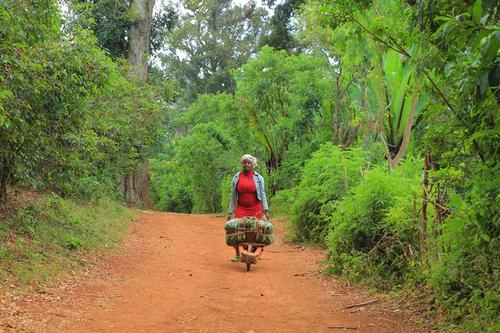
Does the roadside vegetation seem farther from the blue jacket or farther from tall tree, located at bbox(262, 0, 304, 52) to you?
tall tree, located at bbox(262, 0, 304, 52)

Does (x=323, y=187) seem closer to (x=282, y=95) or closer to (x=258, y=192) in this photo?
(x=258, y=192)

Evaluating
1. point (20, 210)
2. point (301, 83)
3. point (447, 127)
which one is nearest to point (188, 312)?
point (447, 127)

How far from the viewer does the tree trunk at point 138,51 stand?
2391cm

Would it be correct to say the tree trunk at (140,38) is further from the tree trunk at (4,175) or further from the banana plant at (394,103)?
the tree trunk at (4,175)

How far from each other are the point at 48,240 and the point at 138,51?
16513 mm

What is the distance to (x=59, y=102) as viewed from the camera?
873cm

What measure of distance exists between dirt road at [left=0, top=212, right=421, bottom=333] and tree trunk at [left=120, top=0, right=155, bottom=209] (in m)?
15.1

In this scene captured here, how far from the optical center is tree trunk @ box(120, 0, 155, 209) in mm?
23906

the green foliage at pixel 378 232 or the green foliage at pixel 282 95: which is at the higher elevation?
the green foliage at pixel 282 95

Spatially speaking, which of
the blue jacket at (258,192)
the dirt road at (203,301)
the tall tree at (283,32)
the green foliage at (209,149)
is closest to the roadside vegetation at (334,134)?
the green foliage at (209,149)

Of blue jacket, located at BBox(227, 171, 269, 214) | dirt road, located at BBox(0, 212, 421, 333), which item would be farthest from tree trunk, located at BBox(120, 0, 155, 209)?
dirt road, located at BBox(0, 212, 421, 333)

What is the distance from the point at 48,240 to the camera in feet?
30.4

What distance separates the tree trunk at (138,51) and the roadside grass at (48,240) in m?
11.0

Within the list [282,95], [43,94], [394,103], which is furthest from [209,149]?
Answer: [43,94]
